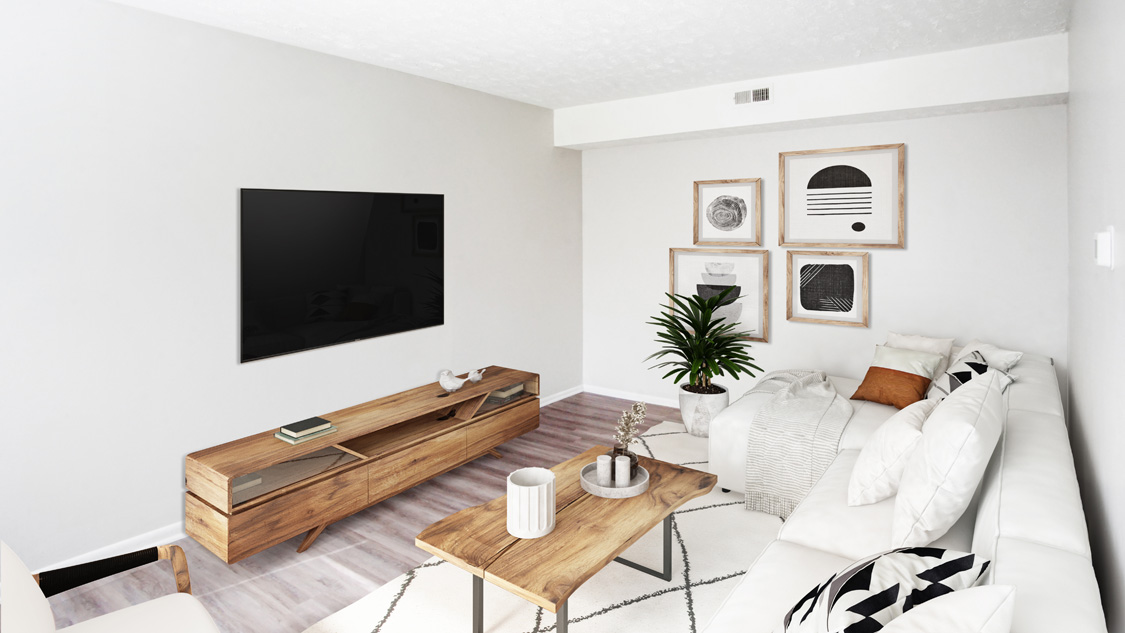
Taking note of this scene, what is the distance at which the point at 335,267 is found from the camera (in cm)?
367

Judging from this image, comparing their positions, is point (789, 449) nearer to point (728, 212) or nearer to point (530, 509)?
point (530, 509)

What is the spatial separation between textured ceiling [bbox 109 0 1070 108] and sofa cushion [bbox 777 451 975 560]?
2206mm

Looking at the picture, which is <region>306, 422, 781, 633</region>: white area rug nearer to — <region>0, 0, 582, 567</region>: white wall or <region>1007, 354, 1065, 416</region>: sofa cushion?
<region>1007, 354, 1065, 416</region>: sofa cushion

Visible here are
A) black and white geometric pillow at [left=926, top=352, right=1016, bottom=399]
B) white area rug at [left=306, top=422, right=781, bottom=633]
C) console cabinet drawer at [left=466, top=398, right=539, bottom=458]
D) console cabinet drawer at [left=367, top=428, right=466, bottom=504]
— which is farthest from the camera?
console cabinet drawer at [left=466, top=398, right=539, bottom=458]

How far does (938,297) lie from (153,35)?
4.71m

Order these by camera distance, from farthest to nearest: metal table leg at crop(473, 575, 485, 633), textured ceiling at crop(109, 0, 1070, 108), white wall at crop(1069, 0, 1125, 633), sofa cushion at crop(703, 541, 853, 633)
Result: textured ceiling at crop(109, 0, 1070, 108) < metal table leg at crop(473, 575, 485, 633) < sofa cushion at crop(703, 541, 853, 633) < white wall at crop(1069, 0, 1125, 633)

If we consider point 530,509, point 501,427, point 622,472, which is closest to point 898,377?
point 622,472

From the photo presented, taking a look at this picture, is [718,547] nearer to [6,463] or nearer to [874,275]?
[874,275]

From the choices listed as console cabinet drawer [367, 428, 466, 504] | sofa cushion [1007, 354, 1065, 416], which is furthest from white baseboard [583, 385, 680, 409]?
sofa cushion [1007, 354, 1065, 416]

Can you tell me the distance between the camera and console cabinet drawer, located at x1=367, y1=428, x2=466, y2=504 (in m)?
3.30

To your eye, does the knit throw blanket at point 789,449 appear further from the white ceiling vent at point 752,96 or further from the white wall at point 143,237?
the white wall at point 143,237

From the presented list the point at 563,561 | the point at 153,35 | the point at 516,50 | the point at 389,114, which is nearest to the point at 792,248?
the point at 516,50

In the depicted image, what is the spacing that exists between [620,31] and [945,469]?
2.56 m

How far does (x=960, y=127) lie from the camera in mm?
4012
